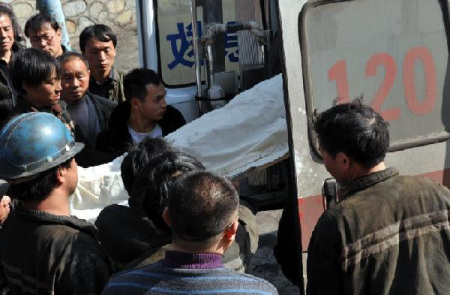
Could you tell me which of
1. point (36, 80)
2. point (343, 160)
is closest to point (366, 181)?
point (343, 160)

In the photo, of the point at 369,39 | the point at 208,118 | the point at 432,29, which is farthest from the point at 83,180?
the point at 432,29

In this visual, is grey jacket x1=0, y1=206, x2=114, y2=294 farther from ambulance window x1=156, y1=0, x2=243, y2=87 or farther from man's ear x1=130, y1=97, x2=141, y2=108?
ambulance window x1=156, y1=0, x2=243, y2=87

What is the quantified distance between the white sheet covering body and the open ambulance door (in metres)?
0.39

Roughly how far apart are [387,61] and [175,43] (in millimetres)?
1981

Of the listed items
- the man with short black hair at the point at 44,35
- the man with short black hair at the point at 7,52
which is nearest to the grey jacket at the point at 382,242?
the man with short black hair at the point at 7,52

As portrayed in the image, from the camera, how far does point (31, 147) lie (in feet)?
9.44

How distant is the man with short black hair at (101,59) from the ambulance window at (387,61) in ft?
7.47

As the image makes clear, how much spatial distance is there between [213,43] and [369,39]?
1.45 m

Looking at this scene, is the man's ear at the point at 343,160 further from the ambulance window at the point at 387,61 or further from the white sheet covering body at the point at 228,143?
the white sheet covering body at the point at 228,143

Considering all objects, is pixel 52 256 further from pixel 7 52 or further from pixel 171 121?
pixel 7 52

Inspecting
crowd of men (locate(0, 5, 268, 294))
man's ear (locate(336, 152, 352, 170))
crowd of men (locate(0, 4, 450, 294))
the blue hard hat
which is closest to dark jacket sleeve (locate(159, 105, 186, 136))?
crowd of men (locate(0, 5, 268, 294))

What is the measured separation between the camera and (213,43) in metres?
5.02

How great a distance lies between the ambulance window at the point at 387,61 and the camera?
3.66 m

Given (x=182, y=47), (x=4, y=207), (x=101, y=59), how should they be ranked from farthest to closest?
(x=101, y=59) < (x=182, y=47) < (x=4, y=207)
